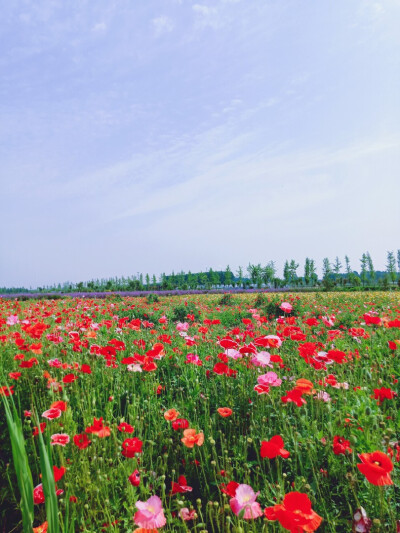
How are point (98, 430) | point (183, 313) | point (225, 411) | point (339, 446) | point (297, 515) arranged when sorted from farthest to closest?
point (183, 313)
point (225, 411)
point (98, 430)
point (339, 446)
point (297, 515)

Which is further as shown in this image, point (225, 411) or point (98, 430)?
point (225, 411)

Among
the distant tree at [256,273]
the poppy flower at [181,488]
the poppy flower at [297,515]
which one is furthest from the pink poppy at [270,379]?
the distant tree at [256,273]

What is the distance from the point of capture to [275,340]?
8.26 ft

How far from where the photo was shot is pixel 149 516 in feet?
3.88

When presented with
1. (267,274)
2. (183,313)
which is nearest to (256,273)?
(267,274)

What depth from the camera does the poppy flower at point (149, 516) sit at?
46.5 inches

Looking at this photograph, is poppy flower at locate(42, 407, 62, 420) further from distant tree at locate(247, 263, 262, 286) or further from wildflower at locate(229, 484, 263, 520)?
distant tree at locate(247, 263, 262, 286)

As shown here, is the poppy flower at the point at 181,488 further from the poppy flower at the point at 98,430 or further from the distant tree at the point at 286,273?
the distant tree at the point at 286,273

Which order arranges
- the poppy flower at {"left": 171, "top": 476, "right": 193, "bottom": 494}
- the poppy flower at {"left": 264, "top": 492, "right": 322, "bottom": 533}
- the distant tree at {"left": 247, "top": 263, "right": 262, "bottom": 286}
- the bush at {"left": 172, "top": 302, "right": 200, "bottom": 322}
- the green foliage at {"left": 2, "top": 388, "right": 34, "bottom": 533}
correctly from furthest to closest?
1. the distant tree at {"left": 247, "top": 263, "right": 262, "bottom": 286}
2. the bush at {"left": 172, "top": 302, "right": 200, "bottom": 322}
3. the poppy flower at {"left": 171, "top": 476, "right": 193, "bottom": 494}
4. the green foliage at {"left": 2, "top": 388, "right": 34, "bottom": 533}
5. the poppy flower at {"left": 264, "top": 492, "right": 322, "bottom": 533}

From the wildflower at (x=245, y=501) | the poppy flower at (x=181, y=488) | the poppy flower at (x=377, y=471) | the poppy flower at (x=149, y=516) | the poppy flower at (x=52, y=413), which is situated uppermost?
the poppy flower at (x=377, y=471)

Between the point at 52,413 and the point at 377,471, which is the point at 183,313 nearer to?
the point at 52,413

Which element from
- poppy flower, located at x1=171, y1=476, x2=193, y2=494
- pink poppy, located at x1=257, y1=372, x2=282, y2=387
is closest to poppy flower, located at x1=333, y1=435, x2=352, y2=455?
pink poppy, located at x1=257, y1=372, x2=282, y2=387

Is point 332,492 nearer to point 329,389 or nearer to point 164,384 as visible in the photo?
point 329,389

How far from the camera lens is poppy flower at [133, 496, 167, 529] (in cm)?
118
